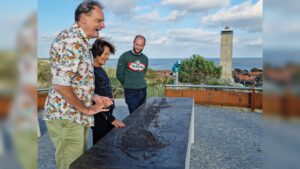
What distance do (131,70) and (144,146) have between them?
2197 millimetres

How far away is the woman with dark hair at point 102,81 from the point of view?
2.20m

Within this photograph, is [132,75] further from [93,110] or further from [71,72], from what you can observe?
[71,72]

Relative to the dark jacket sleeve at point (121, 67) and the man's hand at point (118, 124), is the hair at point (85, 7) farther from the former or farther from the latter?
the dark jacket sleeve at point (121, 67)

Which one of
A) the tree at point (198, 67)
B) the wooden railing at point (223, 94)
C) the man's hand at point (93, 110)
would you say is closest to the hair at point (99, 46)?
the man's hand at point (93, 110)

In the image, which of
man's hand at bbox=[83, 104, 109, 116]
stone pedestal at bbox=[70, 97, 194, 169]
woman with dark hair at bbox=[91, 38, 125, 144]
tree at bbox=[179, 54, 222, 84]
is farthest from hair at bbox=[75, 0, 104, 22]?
tree at bbox=[179, 54, 222, 84]

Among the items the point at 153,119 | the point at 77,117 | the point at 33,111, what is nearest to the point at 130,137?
the point at 77,117

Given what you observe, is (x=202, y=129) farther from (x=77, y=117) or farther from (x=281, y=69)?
(x=281, y=69)

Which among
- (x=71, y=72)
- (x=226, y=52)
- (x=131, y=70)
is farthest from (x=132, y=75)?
(x=226, y=52)

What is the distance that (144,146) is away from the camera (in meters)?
1.66

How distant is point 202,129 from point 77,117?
3720 mm

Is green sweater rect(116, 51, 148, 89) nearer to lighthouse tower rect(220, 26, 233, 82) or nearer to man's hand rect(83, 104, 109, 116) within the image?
man's hand rect(83, 104, 109, 116)

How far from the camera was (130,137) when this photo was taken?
1.85 m

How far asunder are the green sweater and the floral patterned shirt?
2.08 meters

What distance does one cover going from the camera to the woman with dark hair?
7.22 feet
